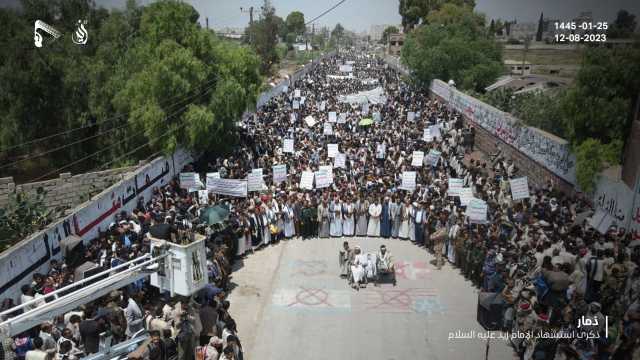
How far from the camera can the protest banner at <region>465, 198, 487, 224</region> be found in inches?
496

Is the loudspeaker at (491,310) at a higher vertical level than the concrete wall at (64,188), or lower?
lower

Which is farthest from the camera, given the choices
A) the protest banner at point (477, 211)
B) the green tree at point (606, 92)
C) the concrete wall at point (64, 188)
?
the concrete wall at point (64, 188)

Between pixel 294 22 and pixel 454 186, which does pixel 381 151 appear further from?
pixel 294 22

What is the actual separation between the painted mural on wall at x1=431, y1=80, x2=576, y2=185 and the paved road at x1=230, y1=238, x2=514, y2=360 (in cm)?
575

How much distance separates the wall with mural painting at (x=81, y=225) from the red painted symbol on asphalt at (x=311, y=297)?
554cm

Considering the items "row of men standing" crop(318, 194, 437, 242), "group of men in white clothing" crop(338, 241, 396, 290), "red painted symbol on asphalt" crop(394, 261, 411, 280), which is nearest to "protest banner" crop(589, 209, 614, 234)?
"row of men standing" crop(318, 194, 437, 242)

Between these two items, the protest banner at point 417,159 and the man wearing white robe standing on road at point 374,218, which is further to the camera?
the protest banner at point 417,159

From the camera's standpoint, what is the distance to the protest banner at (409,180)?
1533cm

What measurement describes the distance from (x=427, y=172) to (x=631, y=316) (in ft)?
33.3

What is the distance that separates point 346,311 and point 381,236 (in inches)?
180

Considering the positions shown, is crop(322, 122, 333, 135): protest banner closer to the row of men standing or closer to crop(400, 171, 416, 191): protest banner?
crop(400, 171, 416, 191): protest banner

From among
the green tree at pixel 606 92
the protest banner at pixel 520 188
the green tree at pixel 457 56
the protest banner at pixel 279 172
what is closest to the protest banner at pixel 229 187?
the protest banner at pixel 279 172

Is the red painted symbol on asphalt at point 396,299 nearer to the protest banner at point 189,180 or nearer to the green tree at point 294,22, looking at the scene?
the protest banner at point 189,180

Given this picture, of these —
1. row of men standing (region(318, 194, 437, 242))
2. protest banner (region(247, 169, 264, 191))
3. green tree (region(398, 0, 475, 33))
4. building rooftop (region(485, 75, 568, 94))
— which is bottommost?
row of men standing (region(318, 194, 437, 242))
